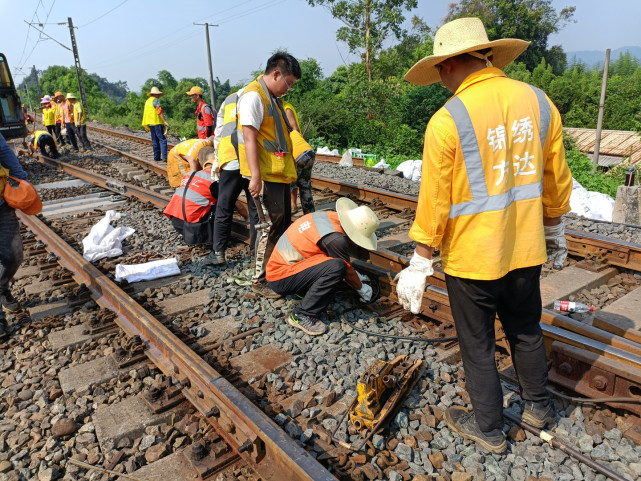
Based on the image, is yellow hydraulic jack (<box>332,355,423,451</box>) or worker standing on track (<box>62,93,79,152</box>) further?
worker standing on track (<box>62,93,79,152</box>)

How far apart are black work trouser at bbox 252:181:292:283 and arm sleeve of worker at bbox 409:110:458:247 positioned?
90.3 inches

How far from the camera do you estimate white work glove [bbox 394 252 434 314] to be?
2.45 meters

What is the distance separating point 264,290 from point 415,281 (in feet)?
7.32

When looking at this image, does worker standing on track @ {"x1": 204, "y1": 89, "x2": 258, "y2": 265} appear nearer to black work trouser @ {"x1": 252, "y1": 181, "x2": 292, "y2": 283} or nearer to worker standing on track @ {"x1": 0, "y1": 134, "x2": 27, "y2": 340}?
black work trouser @ {"x1": 252, "y1": 181, "x2": 292, "y2": 283}

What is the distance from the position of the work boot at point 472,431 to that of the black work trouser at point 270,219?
7.60ft

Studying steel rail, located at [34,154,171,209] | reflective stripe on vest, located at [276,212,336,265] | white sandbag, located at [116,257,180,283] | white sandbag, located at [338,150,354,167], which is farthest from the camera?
white sandbag, located at [338,150,354,167]

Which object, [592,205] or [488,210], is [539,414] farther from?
[592,205]

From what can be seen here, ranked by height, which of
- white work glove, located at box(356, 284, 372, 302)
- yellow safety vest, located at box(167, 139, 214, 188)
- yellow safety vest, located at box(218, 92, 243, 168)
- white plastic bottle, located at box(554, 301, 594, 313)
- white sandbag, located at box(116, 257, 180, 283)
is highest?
yellow safety vest, located at box(218, 92, 243, 168)

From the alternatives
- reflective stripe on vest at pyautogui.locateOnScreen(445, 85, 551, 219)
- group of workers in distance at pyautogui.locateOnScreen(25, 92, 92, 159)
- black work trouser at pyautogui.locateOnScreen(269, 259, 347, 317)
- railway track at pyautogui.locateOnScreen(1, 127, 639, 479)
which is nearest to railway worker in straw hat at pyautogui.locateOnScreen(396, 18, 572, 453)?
reflective stripe on vest at pyautogui.locateOnScreen(445, 85, 551, 219)

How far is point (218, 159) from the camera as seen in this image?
16.1 feet

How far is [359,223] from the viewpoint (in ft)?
12.4

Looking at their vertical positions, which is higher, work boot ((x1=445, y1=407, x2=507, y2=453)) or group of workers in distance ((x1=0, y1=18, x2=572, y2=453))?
group of workers in distance ((x1=0, y1=18, x2=572, y2=453))

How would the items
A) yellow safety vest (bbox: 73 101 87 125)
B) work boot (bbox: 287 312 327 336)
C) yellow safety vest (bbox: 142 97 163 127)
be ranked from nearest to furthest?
1. work boot (bbox: 287 312 327 336)
2. yellow safety vest (bbox: 142 97 163 127)
3. yellow safety vest (bbox: 73 101 87 125)

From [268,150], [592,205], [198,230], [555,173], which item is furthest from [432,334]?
[592,205]
